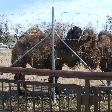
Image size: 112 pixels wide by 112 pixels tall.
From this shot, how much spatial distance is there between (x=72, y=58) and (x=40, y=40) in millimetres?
1237

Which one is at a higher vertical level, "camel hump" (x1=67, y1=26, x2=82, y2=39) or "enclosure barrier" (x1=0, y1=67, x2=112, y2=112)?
"camel hump" (x1=67, y1=26, x2=82, y2=39)

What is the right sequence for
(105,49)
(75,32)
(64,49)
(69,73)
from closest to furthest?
(69,73) < (64,49) < (75,32) < (105,49)

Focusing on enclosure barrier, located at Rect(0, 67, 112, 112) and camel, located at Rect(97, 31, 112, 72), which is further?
camel, located at Rect(97, 31, 112, 72)

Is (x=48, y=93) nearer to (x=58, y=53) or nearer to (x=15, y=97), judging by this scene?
(x=15, y=97)

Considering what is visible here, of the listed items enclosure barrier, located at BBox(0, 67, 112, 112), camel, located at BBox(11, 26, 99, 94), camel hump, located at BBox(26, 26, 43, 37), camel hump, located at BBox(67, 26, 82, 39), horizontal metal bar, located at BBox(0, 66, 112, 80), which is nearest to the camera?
horizontal metal bar, located at BBox(0, 66, 112, 80)

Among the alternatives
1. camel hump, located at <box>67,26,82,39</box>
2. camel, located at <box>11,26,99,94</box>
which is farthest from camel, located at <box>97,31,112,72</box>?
camel hump, located at <box>67,26,82,39</box>

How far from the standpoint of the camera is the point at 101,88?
15.3ft

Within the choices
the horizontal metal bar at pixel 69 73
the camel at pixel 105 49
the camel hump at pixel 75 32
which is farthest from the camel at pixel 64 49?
the horizontal metal bar at pixel 69 73

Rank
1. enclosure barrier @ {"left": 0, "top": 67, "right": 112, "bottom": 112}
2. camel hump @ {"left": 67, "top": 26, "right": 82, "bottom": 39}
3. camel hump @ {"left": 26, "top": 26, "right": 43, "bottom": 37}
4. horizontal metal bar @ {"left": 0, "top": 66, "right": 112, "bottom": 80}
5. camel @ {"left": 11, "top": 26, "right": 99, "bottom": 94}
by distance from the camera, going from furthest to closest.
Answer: camel hump @ {"left": 26, "top": 26, "right": 43, "bottom": 37} → camel hump @ {"left": 67, "top": 26, "right": 82, "bottom": 39} → camel @ {"left": 11, "top": 26, "right": 99, "bottom": 94} → enclosure barrier @ {"left": 0, "top": 67, "right": 112, "bottom": 112} → horizontal metal bar @ {"left": 0, "top": 66, "right": 112, "bottom": 80}

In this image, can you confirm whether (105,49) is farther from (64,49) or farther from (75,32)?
(64,49)

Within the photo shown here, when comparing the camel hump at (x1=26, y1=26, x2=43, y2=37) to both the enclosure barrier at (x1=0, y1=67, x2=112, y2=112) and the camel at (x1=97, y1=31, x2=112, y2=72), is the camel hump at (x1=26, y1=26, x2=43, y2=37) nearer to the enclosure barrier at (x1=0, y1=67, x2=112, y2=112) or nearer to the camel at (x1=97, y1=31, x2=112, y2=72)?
the camel at (x1=97, y1=31, x2=112, y2=72)

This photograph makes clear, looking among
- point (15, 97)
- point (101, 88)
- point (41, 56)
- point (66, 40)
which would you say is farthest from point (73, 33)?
point (101, 88)

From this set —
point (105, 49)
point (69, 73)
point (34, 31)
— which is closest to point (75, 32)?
point (105, 49)

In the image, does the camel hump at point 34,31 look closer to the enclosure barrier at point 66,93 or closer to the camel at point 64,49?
the camel at point 64,49
